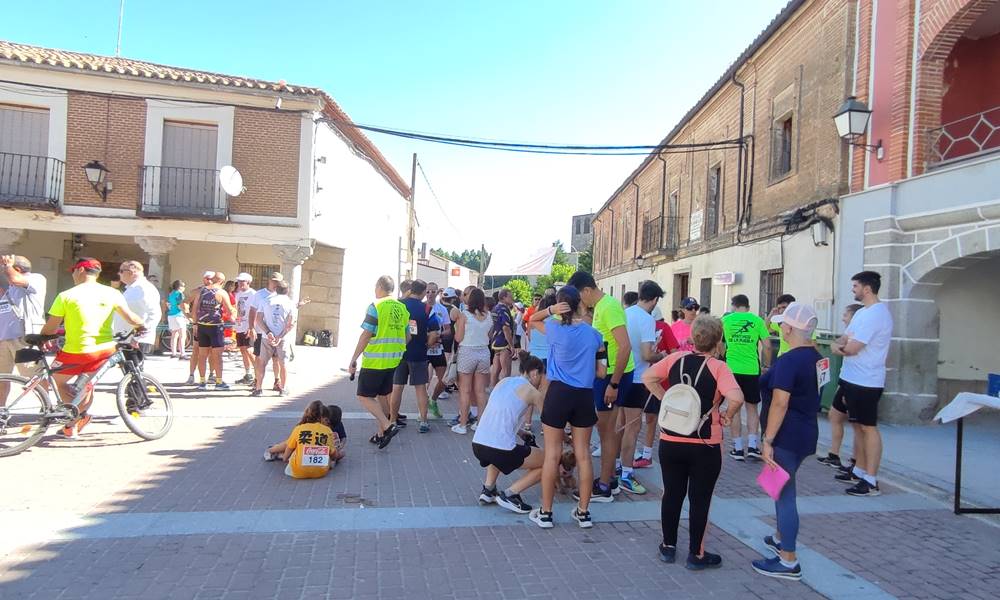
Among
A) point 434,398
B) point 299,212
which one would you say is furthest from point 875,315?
point 299,212

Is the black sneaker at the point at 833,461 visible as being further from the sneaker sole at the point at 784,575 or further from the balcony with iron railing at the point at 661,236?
the balcony with iron railing at the point at 661,236

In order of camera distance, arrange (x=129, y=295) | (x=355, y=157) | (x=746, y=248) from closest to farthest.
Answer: (x=129, y=295)
(x=746, y=248)
(x=355, y=157)

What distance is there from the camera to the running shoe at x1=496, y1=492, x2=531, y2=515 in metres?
4.70

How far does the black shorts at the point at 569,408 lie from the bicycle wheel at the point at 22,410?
4773 millimetres

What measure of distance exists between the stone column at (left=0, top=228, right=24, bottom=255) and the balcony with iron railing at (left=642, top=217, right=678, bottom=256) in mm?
17571

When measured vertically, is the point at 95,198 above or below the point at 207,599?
above

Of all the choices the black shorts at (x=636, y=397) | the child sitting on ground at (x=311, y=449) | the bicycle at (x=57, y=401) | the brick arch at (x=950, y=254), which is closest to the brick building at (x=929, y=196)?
the brick arch at (x=950, y=254)

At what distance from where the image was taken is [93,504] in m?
4.55

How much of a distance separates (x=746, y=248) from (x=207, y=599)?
13.3 m

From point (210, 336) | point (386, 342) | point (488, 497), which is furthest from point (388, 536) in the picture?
point (210, 336)

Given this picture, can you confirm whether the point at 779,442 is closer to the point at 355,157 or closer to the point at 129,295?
the point at 129,295

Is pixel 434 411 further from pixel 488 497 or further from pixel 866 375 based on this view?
pixel 866 375

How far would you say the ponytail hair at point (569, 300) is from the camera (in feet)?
14.6

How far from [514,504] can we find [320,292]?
15145mm
